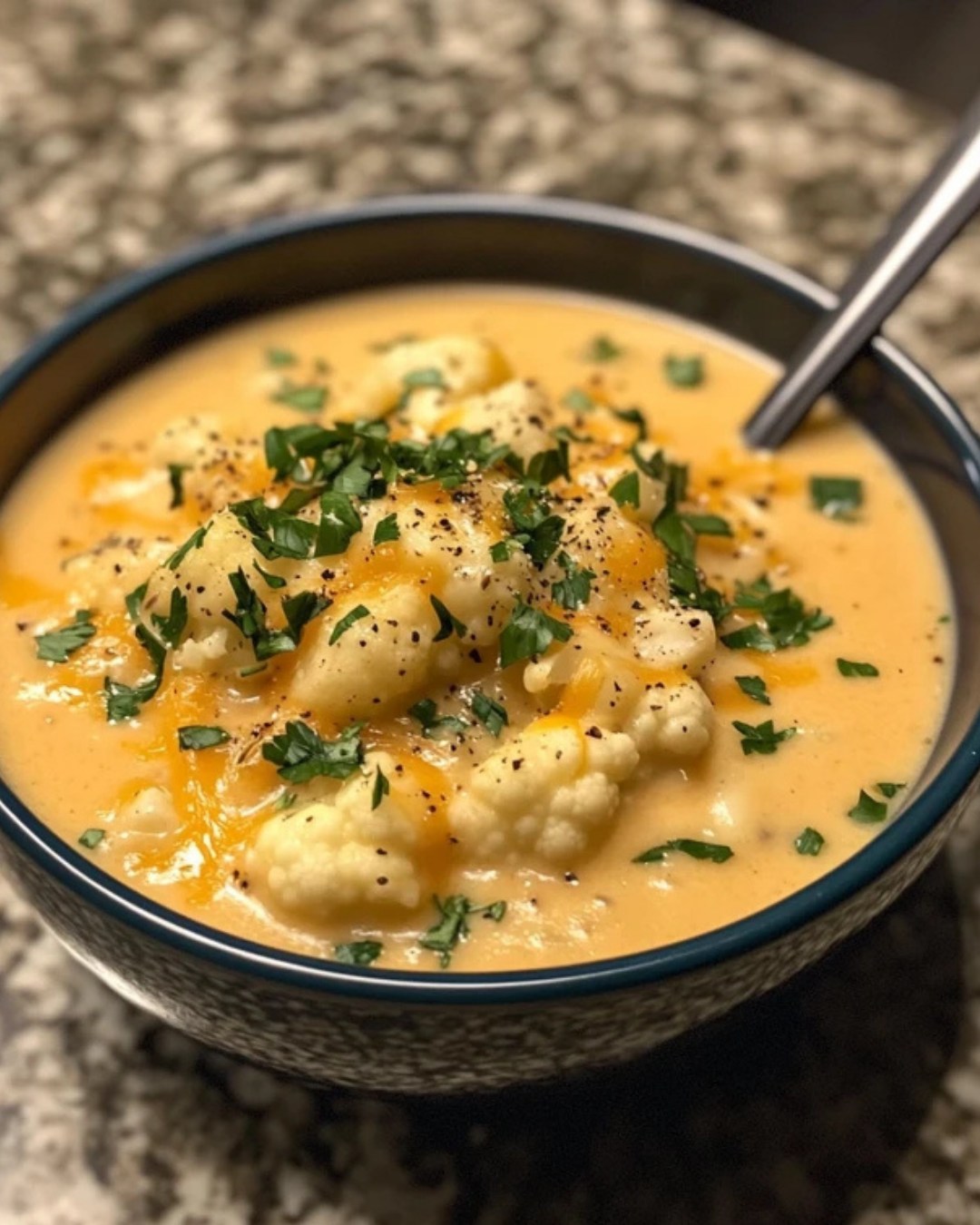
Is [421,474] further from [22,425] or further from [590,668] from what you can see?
[22,425]

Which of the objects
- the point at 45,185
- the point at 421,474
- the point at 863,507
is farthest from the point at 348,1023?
the point at 45,185

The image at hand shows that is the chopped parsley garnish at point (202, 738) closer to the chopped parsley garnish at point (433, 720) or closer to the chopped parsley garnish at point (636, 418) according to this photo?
the chopped parsley garnish at point (433, 720)

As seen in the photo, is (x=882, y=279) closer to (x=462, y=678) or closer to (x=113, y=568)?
(x=462, y=678)

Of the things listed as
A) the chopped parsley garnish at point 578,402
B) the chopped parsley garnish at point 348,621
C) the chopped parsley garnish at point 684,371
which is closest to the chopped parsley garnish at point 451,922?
the chopped parsley garnish at point 348,621

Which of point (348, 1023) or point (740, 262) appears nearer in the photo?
point (348, 1023)

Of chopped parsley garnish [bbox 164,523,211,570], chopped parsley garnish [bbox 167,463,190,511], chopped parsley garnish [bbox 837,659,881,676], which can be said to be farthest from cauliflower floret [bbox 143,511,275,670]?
chopped parsley garnish [bbox 837,659,881,676]

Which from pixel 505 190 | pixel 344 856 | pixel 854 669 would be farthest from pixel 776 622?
pixel 505 190

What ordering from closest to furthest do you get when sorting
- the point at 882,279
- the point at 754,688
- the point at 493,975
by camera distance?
the point at 493,975 → the point at 754,688 → the point at 882,279
